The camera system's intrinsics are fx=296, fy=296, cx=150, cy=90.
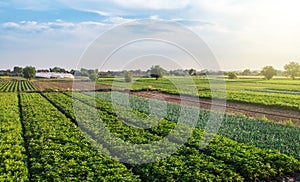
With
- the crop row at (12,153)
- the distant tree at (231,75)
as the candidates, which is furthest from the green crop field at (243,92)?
the distant tree at (231,75)

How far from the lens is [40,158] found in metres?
10.8

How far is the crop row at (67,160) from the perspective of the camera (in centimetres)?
908

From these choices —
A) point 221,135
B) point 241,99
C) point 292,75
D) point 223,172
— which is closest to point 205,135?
point 221,135

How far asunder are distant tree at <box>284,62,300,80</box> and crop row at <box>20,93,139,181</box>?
105m

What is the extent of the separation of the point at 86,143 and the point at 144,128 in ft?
14.4

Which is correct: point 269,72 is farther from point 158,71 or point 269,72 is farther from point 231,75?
point 158,71

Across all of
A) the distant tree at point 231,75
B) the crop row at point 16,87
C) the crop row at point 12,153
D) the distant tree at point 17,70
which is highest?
the distant tree at point 17,70

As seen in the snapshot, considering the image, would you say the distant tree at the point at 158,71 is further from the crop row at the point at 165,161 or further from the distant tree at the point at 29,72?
the distant tree at the point at 29,72

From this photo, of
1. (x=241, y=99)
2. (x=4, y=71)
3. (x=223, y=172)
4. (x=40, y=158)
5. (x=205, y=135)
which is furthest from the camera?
(x=4, y=71)

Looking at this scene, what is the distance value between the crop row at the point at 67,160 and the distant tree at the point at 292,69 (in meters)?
105

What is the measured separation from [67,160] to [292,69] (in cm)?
A: 11530

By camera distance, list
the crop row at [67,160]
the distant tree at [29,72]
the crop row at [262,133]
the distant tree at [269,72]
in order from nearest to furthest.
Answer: the crop row at [67,160] < the crop row at [262,133] < the distant tree at [269,72] < the distant tree at [29,72]

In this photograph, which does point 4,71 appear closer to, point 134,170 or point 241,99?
point 241,99

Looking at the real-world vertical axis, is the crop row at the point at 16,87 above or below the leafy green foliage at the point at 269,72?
below
